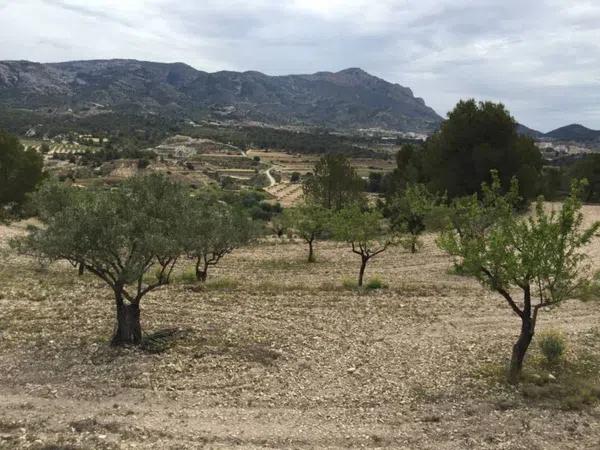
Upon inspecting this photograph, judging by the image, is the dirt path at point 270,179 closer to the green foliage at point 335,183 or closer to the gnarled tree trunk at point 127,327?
the green foliage at point 335,183

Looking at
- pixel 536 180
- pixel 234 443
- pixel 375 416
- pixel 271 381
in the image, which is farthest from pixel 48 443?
pixel 536 180

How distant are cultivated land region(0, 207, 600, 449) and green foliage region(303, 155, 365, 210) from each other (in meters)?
34.3

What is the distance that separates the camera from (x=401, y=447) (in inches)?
482

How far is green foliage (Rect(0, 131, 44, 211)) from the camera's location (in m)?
52.7

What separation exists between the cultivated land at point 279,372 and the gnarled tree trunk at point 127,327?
0.53 metres

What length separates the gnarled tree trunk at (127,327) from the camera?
17719 mm

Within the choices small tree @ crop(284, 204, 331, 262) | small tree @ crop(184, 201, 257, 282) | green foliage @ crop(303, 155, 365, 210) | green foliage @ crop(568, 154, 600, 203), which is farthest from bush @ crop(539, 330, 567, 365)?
green foliage @ crop(568, 154, 600, 203)

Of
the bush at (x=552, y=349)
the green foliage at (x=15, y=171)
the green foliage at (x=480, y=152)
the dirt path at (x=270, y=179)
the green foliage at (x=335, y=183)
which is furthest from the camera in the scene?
the dirt path at (x=270, y=179)

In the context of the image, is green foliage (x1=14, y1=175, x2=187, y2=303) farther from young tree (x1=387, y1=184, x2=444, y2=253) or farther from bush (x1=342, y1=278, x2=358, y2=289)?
young tree (x1=387, y1=184, x2=444, y2=253)

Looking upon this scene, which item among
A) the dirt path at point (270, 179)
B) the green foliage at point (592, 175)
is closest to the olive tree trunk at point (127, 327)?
the green foliage at point (592, 175)

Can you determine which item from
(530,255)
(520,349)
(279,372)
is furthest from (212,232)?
(530,255)

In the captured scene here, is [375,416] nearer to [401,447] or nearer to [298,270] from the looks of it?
[401,447]

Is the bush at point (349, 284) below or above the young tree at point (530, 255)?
below

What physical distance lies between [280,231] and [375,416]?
43.4 m
